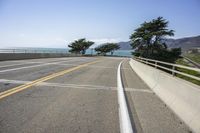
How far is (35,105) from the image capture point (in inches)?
274

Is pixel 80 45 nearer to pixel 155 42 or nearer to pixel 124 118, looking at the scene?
pixel 155 42

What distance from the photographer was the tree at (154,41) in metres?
72.7

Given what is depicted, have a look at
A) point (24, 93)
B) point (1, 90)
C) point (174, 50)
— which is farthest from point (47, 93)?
point (174, 50)

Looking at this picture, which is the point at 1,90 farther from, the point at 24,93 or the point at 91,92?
the point at 91,92

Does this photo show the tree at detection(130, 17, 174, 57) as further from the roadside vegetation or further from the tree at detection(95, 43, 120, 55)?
the tree at detection(95, 43, 120, 55)

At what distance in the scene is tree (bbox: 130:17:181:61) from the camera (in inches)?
2862

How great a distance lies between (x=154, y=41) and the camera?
7600 centimetres

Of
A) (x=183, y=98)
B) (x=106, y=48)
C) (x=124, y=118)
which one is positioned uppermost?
(x=106, y=48)

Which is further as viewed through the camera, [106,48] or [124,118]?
[106,48]

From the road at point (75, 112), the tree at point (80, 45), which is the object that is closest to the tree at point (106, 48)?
the tree at point (80, 45)

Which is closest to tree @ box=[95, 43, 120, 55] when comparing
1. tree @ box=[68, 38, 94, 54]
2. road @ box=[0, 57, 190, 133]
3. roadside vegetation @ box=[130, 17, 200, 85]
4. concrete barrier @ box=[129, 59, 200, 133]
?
tree @ box=[68, 38, 94, 54]

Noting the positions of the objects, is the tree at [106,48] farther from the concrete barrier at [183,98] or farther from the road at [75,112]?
the concrete barrier at [183,98]

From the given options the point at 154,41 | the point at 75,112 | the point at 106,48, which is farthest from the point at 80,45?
the point at 75,112

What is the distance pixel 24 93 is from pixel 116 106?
10.8 feet
